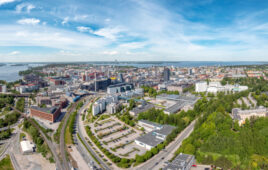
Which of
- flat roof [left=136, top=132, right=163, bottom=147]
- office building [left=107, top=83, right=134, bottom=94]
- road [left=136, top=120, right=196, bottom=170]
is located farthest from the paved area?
office building [left=107, top=83, right=134, bottom=94]

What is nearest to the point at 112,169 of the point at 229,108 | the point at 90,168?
the point at 90,168

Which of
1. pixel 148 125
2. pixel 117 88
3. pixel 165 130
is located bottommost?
pixel 148 125

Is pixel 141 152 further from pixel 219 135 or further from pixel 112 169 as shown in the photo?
pixel 219 135

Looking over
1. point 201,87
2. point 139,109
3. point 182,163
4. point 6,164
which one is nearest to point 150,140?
point 182,163

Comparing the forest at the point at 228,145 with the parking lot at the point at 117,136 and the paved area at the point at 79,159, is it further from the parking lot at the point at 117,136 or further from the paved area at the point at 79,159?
the paved area at the point at 79,159

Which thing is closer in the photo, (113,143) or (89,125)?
(113,143)

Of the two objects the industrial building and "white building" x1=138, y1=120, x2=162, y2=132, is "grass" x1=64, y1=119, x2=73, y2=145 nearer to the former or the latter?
"white building" x1=138, y1=120, x2=162, y2=132

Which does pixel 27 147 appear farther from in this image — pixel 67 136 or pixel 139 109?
pixel 139 109
